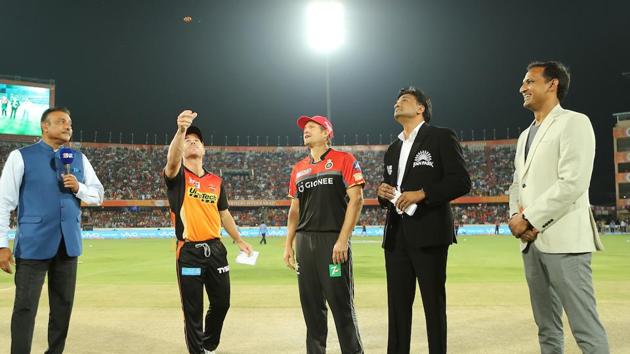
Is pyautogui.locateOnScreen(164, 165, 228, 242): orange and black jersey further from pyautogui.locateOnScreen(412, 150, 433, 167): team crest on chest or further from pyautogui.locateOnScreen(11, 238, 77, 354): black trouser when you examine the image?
pyautogui.locateOnScreen(412, 150, 433, 167): team crest on chest

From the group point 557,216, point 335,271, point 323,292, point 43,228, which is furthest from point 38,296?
point 557,216

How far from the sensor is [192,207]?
220 inches

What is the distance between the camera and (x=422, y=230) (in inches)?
160

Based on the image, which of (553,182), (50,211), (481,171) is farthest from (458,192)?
(481,171)

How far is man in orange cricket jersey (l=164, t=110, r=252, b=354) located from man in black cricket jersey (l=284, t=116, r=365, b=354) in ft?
3.73

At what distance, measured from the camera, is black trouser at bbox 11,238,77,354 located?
15.1ft

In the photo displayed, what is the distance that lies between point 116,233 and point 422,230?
4494 centimetres

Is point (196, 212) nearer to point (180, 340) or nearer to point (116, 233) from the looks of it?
point (180, 340)

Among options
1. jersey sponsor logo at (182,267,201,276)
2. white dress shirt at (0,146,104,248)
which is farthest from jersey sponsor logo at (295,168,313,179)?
white dress shirt at (0,146,104,248)

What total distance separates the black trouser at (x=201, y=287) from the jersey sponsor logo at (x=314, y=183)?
A: 1325 millimetres

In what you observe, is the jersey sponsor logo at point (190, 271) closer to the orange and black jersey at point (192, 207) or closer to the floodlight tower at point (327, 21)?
the orange and black jersey at point (192, 207)

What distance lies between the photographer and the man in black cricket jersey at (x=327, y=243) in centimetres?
478

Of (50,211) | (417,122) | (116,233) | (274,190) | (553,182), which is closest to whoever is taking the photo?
(553,182)

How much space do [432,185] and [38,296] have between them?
399 cm
